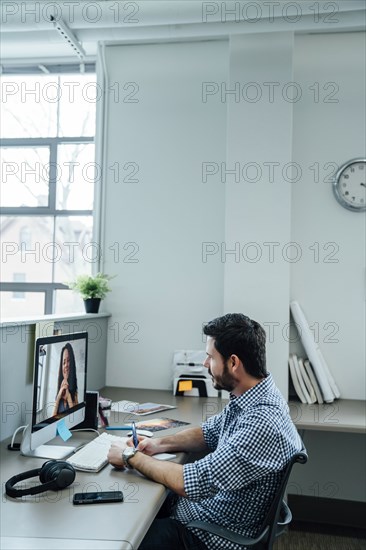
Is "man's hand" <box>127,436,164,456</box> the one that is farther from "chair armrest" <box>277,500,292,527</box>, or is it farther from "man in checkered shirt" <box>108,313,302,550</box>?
"chair armrest" <box>277,500,292,527</box>

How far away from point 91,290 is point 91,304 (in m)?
0.09

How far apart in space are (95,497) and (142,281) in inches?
80.2

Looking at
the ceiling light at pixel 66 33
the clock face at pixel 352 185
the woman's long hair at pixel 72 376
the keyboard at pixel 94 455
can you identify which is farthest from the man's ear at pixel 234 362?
the ceiling light at pixel 66 33

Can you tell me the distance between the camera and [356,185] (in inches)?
127

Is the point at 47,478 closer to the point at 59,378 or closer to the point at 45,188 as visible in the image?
the point at 59,378

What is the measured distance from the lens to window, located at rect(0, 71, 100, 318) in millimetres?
3807

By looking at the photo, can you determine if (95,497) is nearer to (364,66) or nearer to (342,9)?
(342,9)

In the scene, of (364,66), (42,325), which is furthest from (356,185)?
(42,325)

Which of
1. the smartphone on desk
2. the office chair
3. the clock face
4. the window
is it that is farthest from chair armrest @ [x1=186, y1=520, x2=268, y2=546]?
the window

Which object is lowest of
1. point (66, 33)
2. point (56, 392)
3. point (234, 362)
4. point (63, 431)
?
point (63, 431)

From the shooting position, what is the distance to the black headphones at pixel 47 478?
1.54 m

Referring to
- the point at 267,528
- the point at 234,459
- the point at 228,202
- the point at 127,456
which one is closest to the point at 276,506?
the point at 267,528

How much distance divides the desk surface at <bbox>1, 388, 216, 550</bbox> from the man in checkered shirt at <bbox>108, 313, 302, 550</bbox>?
0.11 meters

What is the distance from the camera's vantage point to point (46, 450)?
1984 millimetres
